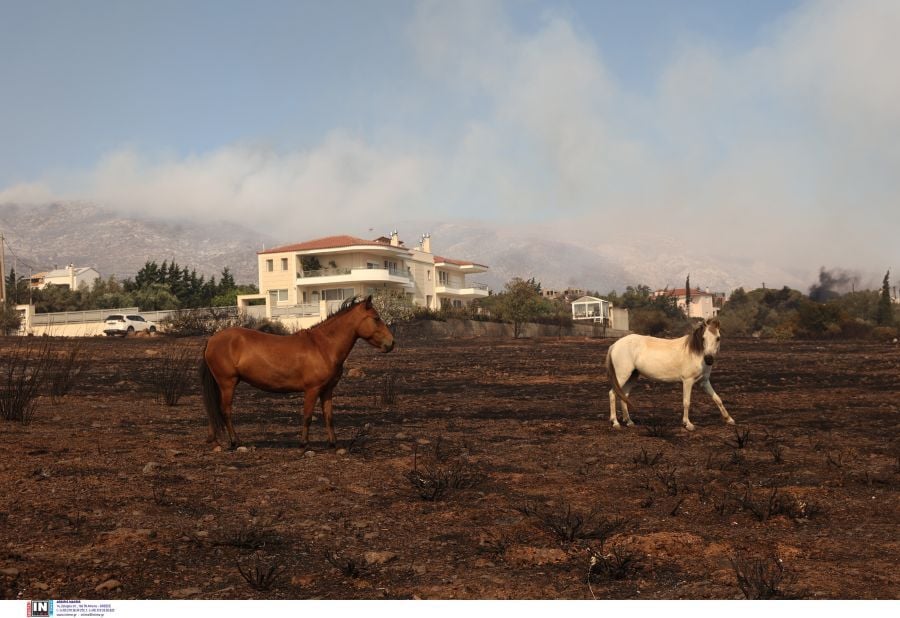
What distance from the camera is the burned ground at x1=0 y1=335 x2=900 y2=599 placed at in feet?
20.9

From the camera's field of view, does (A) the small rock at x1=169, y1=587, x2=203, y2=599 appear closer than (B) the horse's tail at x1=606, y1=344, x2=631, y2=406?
Yes

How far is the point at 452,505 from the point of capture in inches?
348

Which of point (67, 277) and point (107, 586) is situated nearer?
point (107, 586)

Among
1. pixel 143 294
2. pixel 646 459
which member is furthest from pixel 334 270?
pixel 646 459

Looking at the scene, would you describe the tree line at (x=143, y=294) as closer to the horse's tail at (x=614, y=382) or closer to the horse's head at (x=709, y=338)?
the horse's tail at (x=614, y=382)

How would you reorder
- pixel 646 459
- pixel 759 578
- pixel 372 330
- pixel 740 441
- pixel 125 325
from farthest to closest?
1. pixel 125 325
2. pixel 372 330
3. pixel 740 441
4. pixel 646 459
5. pixel 759 578

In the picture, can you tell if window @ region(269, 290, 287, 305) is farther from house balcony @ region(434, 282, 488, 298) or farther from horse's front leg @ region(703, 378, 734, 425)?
horse's front leg @ region(703, 378, 734, 425)

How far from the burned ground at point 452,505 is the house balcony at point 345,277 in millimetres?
63753

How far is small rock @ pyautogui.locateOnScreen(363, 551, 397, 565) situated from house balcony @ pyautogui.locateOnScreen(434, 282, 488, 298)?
89.6 m

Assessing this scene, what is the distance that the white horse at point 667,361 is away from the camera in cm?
1476

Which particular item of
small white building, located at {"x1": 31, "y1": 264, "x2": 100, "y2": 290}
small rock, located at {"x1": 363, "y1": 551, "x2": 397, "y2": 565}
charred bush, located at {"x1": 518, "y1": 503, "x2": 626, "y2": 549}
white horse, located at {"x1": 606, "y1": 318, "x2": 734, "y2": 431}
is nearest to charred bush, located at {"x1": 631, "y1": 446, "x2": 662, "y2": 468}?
charred bush, located at {"x1": 518, "y1": 503, "x2": 626, "y2": 549}

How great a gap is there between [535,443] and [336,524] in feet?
17.2

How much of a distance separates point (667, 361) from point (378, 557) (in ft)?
30.3

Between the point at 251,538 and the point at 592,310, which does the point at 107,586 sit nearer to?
the point at 251,538
